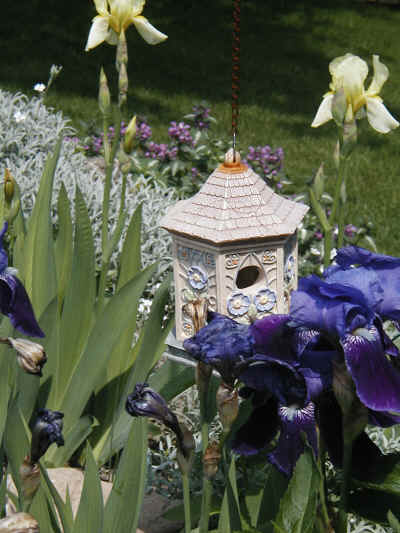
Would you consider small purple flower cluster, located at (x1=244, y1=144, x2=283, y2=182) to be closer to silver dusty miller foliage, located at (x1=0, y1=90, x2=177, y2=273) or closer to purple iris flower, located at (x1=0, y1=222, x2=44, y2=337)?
silver dusty miller foliage, located at (x1=0, y1=90, x2=177, y2=273)

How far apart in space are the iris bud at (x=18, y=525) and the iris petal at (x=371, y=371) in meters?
0.46

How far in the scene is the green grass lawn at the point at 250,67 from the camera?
5809mm

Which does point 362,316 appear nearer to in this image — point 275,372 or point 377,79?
point 275,372

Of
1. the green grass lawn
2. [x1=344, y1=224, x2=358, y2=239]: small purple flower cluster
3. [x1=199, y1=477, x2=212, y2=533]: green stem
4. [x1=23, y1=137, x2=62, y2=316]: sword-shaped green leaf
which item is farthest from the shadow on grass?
[x1=199, y1=477, x2=212, y2=533]: green stem

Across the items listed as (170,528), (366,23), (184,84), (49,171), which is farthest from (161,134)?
(366,23)

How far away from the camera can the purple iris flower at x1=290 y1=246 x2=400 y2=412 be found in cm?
101

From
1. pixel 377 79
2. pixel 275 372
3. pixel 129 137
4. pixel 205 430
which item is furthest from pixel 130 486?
pixel 377 79

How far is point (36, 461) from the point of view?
3.28 feet

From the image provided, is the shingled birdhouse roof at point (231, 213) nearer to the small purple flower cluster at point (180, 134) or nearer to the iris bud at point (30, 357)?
the iris bud at point (30, 357)

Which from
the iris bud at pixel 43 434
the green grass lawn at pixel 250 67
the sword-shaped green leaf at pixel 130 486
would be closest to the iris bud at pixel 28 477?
the iris bud at pixel 43 434

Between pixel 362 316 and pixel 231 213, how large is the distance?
88cm

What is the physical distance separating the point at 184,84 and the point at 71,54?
4.74 ft

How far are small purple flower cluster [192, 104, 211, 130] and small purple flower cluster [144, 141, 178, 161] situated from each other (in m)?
0.36

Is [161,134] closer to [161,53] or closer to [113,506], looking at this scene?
[161,53]
